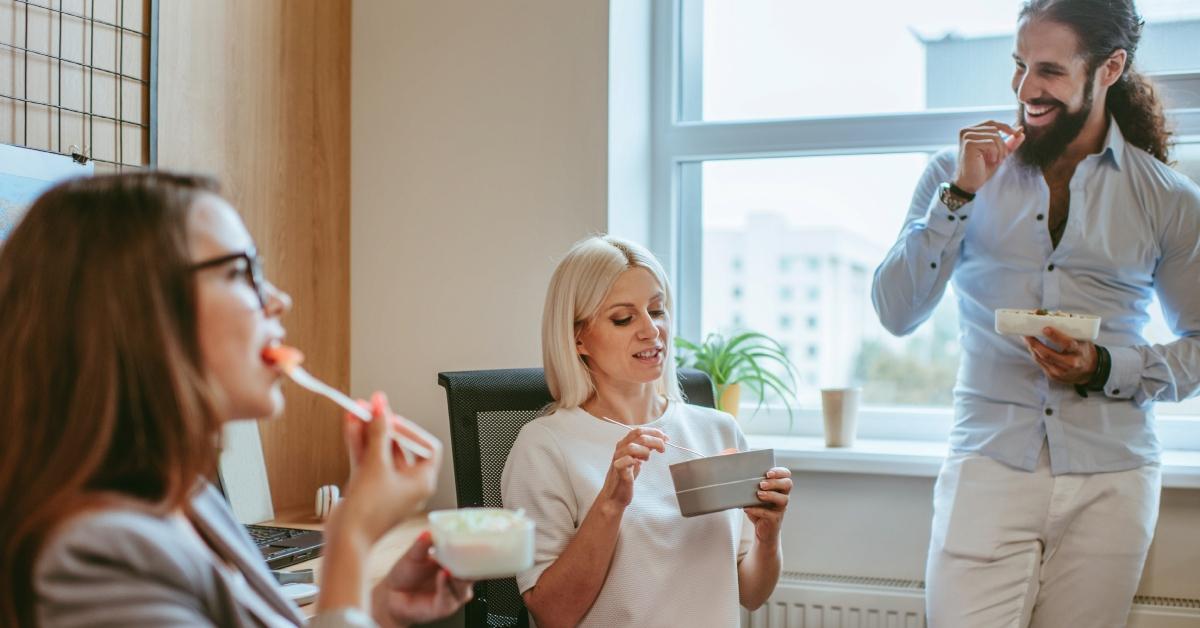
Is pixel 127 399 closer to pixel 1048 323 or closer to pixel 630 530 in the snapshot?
pixel 630 530

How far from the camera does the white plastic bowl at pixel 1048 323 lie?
1931 mm

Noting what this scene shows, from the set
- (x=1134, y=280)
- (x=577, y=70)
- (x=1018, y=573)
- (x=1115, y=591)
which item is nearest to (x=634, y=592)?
(x=1018, y=573)

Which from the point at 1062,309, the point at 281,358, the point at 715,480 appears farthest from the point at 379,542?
the point at 1062,309

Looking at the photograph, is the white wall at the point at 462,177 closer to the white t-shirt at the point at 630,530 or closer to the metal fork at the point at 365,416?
the white t-shirt at the point at 630,530

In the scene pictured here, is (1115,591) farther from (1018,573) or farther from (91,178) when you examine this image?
(91,178)

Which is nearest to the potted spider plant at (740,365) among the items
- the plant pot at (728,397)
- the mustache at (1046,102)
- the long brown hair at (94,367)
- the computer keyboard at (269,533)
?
the plant pot at (728,397)

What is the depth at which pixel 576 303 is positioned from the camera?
1854mm

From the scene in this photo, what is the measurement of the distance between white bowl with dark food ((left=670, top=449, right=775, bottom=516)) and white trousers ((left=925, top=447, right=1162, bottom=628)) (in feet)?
2.33

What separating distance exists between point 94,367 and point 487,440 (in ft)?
3.53

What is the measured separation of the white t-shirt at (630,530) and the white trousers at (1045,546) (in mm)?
571

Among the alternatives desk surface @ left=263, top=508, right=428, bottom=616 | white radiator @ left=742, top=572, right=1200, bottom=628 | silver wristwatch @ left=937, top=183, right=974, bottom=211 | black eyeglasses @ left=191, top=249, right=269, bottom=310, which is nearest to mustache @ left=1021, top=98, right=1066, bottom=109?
silver wristwatch @ left=937, top=183, right=974, bottom=211

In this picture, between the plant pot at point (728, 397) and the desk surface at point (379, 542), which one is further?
the plant pot at point (728, 397)

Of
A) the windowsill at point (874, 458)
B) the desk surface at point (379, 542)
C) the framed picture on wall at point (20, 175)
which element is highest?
the framed picture on wall at point (20, 175)

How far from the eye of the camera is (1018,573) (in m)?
2.05
